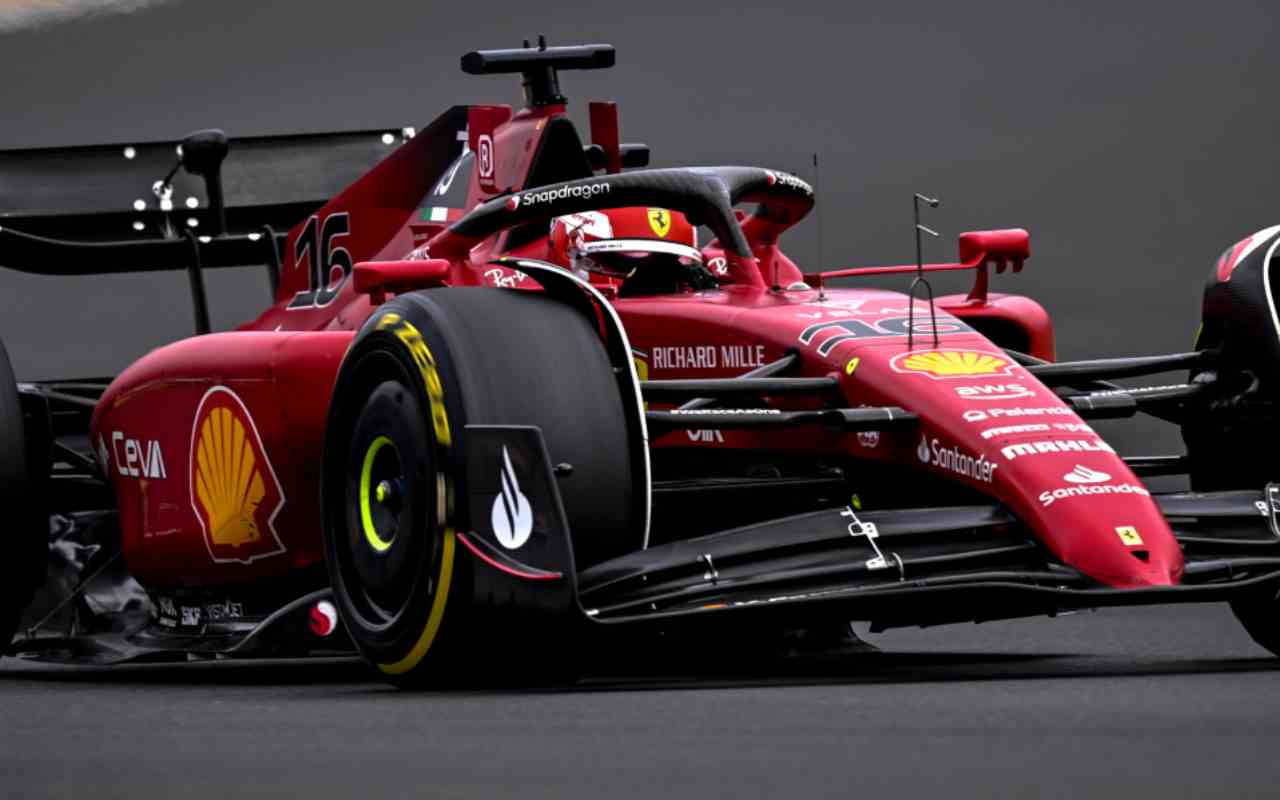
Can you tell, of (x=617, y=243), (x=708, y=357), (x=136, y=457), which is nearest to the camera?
(x=708, y=357)

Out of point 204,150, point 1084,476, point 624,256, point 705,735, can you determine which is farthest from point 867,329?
point 204,150

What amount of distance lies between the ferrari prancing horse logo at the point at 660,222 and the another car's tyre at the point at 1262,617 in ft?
7.17

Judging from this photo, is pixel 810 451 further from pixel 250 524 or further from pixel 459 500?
pixel 250 524

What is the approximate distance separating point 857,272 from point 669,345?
1.88 meters

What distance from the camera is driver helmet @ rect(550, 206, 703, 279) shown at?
7.82m

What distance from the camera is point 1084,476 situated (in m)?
6.12

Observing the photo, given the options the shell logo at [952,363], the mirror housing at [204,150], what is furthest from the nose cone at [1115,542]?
the mirror housing at [204,150]

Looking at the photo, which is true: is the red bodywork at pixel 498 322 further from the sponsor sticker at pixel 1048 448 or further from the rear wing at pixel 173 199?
the rear wing at pixel 173 199

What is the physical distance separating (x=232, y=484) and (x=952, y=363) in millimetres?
2405

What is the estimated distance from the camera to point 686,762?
4254mm

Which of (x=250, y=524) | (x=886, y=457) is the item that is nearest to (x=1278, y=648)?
(x=886, y=457)

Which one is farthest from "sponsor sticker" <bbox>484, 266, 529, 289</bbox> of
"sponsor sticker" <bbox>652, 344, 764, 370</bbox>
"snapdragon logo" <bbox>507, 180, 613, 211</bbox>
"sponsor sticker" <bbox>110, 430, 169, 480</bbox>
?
"sponsor sticker" <bbox>110, 430, 169, 480</bbox>

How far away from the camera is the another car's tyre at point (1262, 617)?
7145 millimetres

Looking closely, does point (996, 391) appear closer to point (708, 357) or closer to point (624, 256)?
point (708, 357)
